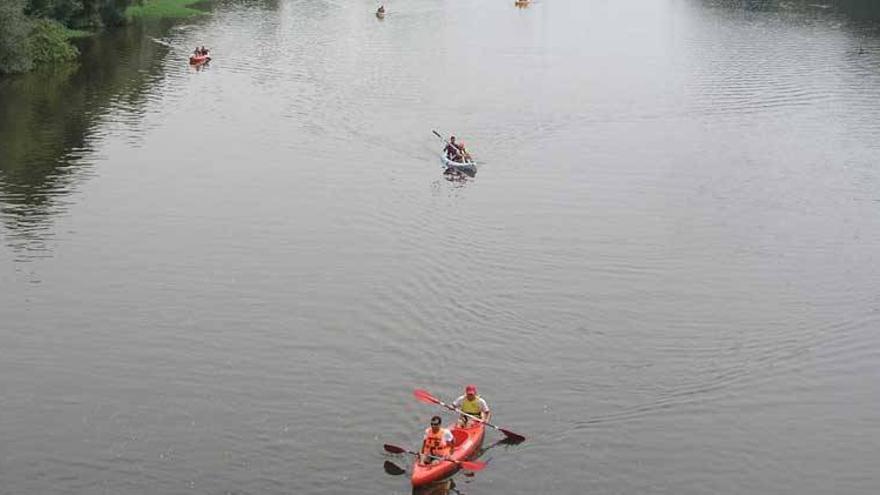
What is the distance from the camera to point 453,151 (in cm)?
5644

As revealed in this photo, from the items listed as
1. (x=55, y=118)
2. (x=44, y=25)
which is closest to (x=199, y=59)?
(x=44, y=25)

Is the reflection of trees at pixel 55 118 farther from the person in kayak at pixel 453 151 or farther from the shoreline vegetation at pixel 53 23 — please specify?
the person in kayak at pixel 453 151

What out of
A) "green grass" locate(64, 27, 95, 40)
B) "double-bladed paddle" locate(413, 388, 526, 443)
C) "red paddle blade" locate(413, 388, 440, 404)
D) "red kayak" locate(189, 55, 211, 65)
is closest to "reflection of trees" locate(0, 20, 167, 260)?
"green grass" locate(64, 27, 95, 40)

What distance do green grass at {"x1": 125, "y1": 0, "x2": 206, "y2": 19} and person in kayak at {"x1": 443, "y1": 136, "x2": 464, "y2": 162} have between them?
5377 centimetres

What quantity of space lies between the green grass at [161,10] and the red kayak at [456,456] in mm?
79249

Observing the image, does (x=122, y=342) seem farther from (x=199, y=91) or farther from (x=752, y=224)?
(x=199, y=91)

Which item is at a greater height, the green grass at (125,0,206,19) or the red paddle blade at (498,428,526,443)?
Result: the green grass at (125,0,206,19)

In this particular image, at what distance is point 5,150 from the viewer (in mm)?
58750

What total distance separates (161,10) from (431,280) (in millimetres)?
73713

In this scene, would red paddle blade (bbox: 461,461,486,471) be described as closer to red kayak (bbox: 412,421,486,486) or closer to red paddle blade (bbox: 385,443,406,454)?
red kayak (bbox: 412,421,486,486)

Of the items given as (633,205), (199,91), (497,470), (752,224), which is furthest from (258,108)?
(497,470)

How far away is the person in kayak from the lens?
56062mm

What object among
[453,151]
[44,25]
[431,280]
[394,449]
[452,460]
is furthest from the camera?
[44,25]

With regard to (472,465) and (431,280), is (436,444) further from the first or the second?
(431,280)
